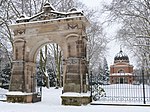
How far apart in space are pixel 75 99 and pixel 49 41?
4.52 m

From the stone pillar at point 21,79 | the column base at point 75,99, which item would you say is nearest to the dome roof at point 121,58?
the stone pillar at point 21,79

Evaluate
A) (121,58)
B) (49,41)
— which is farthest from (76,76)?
(121,58)

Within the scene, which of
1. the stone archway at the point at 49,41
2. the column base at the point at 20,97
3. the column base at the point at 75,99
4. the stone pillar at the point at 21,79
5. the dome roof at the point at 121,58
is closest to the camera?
the column base at the point at 75,99

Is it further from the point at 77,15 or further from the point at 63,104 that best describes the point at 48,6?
the point at 63,104

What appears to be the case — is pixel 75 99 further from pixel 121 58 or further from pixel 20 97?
pixel 121 58

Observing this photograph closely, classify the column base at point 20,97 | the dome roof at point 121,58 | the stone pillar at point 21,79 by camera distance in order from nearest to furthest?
the column base at point 20,97 < the stone pillar at point 21,79 < the dome roof at point 121,58

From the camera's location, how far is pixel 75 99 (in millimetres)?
14172

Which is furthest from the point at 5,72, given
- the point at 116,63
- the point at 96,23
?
the point at 116,63

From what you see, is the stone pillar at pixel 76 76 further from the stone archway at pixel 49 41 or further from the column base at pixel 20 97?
the column base at pixel 20 97

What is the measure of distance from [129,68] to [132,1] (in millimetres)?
43319

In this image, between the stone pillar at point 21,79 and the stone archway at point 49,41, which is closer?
the stone archway at point 49,41

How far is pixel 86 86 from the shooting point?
48.9ft

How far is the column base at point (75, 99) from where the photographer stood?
46.2 feet

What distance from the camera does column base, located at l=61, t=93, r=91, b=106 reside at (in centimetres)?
1407
